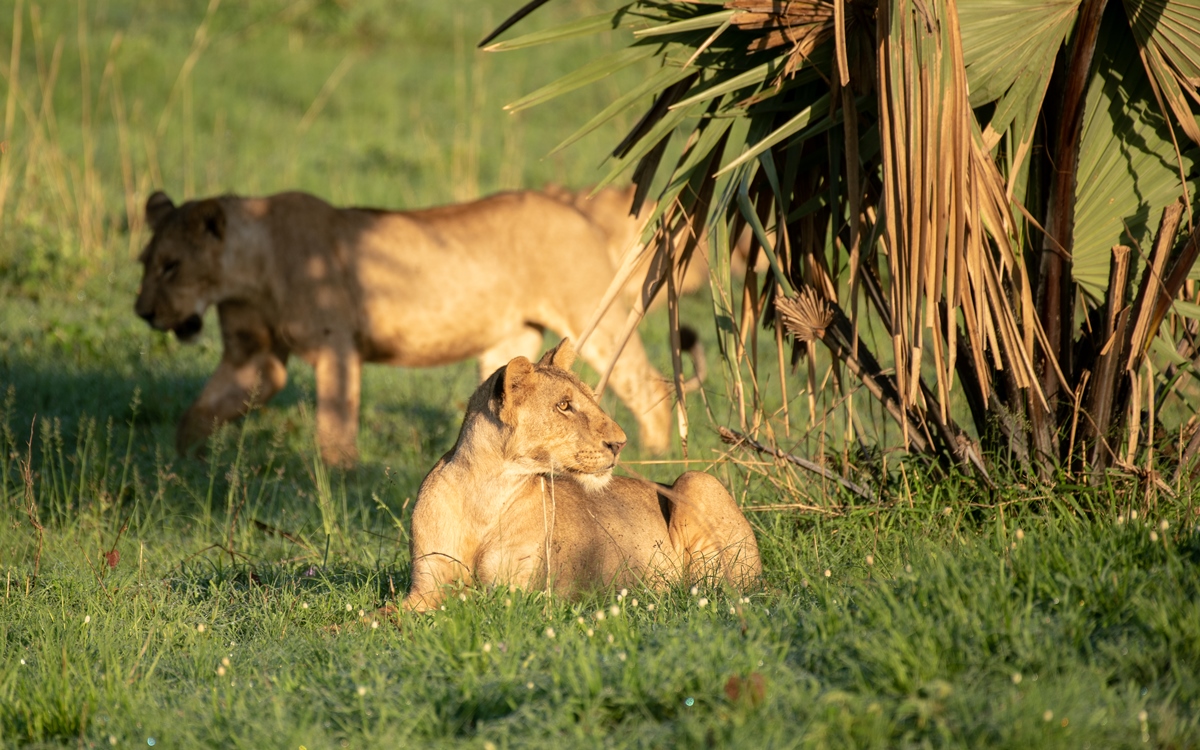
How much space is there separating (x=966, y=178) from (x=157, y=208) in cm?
568

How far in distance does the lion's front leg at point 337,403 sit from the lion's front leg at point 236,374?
0.43 meters

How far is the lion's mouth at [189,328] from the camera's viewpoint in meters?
7.92

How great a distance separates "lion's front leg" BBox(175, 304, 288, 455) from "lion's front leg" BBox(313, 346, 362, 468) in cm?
43

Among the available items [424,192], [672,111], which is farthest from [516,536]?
[424,192]

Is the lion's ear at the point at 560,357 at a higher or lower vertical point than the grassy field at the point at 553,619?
higher

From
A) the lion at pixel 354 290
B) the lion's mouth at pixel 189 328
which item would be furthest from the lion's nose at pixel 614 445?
the lion's mouth at pixel 189 328

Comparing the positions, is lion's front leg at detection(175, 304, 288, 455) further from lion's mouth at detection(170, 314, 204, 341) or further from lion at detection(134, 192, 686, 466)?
lion's mouth at detection(170, 314, 204, 341)

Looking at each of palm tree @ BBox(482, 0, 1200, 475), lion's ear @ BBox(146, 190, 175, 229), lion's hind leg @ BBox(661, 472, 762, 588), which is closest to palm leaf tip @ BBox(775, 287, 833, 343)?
palm tree @ BBox(482, 0, 1200, 475)

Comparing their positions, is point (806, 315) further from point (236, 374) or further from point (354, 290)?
point (236, 374)

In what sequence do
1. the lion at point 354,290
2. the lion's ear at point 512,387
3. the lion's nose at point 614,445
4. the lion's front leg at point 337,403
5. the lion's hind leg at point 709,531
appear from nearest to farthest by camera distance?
the lion's ear at point 512,387, the lion's nose at point 614,445, the lion's hind leg at point 709,531, the lion's front leg at point 337,403, the lion at point 354,290

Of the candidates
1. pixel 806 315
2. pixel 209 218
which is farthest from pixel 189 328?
pixel 806 315

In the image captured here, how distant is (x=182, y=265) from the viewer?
7.73 meters

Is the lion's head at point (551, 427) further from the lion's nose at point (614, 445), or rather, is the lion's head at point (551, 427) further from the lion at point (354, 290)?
the lion at point (354, 290)

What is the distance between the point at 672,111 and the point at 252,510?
3190 mm
